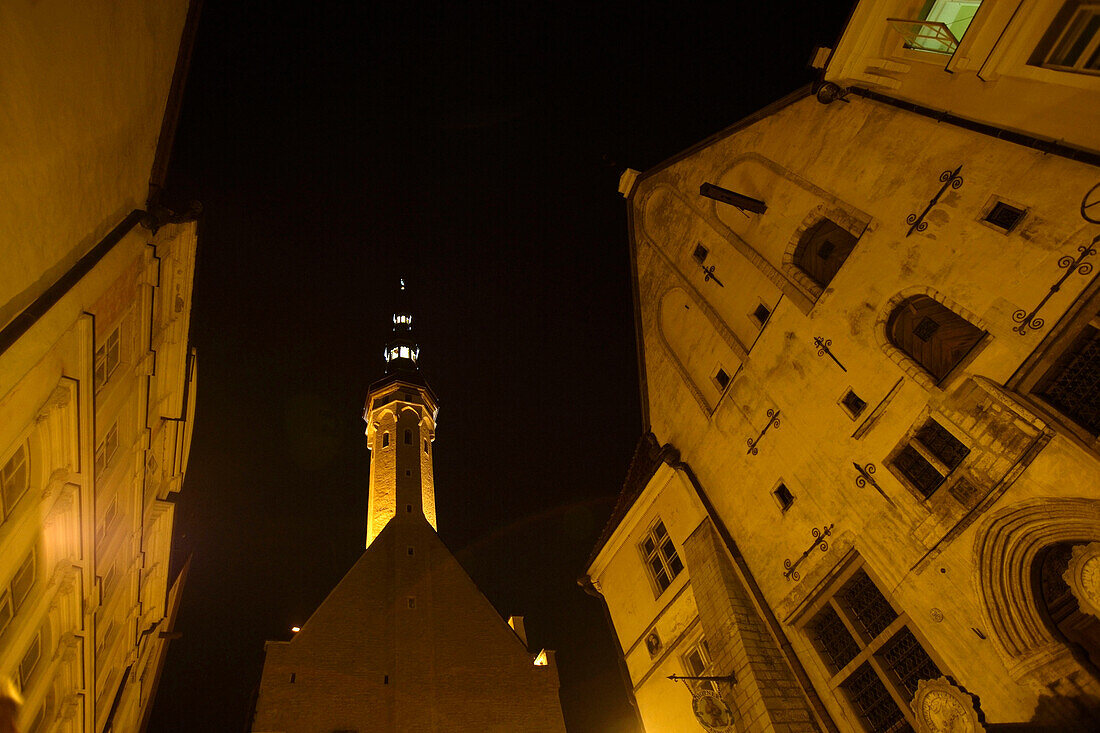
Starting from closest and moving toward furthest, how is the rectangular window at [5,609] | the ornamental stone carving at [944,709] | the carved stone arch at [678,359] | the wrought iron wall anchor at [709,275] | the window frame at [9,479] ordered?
the ornamental stone carving at [944,709] < the window frame at [9,479] < the rectangular window at [5,609] < the carved stone arch at [678,359] < the wrought iron wall anchor at [709,275]

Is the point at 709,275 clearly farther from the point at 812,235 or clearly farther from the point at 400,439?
the point at 400,439

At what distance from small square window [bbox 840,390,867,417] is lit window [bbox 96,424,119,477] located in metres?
13.2

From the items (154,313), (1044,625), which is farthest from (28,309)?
(1044,625)

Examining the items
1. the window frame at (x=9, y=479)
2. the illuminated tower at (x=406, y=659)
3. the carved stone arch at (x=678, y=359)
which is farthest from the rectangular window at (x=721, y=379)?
the illuminated tower at (x=406, y=659)

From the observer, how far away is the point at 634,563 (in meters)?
16.5

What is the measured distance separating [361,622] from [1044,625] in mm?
20400

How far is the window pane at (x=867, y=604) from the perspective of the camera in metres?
9.48

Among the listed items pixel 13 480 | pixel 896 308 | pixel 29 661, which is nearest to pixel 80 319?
pixel 13 480

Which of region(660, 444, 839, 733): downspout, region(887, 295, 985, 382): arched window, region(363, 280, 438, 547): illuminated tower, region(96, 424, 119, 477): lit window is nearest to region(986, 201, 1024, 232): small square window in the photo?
region(887, 295, 985, 382): arched window

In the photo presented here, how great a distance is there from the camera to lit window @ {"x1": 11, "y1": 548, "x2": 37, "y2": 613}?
8.56 metres

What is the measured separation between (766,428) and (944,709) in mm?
5579

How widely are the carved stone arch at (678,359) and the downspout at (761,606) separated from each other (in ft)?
4.97

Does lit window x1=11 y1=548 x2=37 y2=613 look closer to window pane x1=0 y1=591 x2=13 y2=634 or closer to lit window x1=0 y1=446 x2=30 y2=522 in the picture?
window pane x1=0 y1=591 x2=13 y2=634

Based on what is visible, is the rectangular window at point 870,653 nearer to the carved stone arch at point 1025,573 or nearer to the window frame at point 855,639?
the window frame at point 855,639
